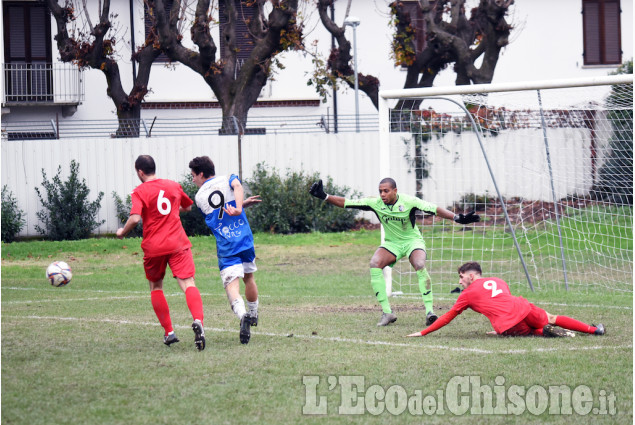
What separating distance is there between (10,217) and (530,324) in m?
17.3

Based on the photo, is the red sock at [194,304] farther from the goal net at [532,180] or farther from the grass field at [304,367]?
the goal net at [532,180]

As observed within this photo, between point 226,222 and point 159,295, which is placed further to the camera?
point 226,222

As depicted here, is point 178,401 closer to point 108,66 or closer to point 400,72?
point 108,66

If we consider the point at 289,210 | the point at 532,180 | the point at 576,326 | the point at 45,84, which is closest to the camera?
the point at 576,326

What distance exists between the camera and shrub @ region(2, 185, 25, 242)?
72.4 ft

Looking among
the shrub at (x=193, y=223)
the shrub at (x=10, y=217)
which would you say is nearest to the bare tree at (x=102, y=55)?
the shrub at (x=193, y=223)

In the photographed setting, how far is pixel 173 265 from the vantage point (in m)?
7.75

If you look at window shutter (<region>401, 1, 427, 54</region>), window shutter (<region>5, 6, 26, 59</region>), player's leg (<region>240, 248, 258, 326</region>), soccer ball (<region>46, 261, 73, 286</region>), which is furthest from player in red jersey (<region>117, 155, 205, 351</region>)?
window shutter (<region>5, 6, 26, 59</region>)

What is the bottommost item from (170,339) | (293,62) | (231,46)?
(170,339)

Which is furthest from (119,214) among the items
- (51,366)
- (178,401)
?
(178,401)

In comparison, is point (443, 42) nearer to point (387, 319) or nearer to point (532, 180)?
point (532, 180)

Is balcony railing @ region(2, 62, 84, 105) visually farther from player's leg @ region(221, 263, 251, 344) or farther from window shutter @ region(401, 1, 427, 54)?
player's leg @ region(221, 263, 251, 344)

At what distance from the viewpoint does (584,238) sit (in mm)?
14016

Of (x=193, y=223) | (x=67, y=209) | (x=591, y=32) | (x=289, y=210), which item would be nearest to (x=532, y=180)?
(x=289, y=210)
